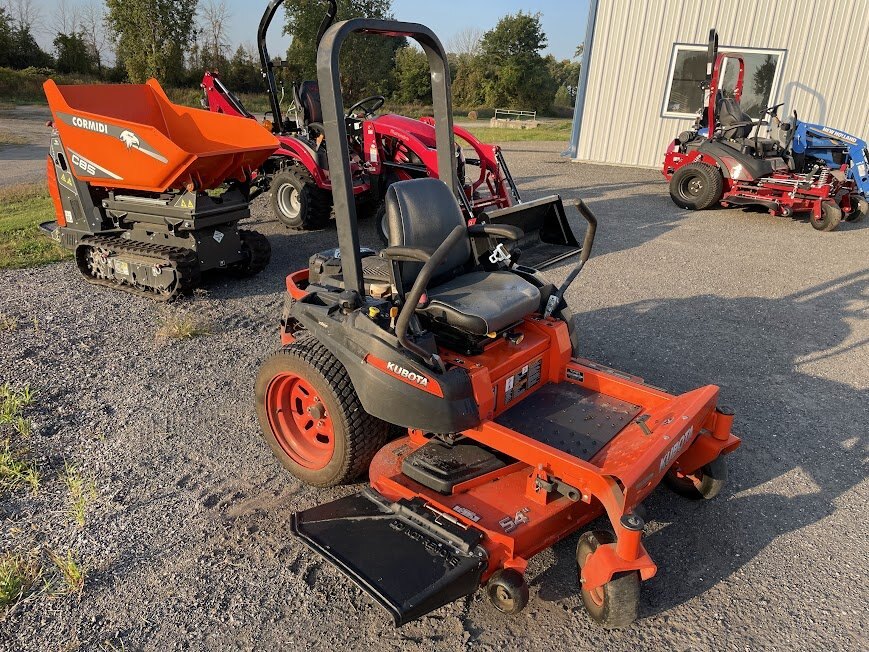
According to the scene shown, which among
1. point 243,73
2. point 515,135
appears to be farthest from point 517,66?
point 515,135

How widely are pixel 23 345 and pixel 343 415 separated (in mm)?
3187

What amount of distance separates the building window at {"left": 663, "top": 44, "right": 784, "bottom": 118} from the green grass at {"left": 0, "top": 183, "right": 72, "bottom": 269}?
1175 centimetres

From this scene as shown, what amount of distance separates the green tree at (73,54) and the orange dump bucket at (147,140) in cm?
3036

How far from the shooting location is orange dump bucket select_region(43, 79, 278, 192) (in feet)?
17.6

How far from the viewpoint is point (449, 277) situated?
3.64m

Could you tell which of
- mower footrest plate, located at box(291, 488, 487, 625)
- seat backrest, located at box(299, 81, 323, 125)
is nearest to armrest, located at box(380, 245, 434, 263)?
mower footrest plate, located at box(291, 488, 487, 625)

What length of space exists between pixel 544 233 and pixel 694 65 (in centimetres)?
A: 950

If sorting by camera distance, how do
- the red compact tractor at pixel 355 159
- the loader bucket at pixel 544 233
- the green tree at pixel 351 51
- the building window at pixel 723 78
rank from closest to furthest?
the loader bucket at pixel 544 233
the red compact tractor at pixel 355 159
the building window at pixel 723 78
the green tree at pixel 351 51

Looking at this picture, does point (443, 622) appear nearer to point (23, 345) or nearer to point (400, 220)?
point (400, 220)

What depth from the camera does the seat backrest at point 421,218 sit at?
3.40 m

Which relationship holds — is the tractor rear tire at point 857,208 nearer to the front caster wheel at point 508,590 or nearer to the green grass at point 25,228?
the front caster wheel at point 508,590

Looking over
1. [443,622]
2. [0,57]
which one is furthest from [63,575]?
[0,57]

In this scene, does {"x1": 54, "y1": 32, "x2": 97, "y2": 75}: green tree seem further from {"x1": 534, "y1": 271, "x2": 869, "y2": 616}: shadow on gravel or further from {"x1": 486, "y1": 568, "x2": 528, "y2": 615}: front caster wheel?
{"x1": 486, "y1": 568, "x2": 528, "y2": 615}: front caster wheel

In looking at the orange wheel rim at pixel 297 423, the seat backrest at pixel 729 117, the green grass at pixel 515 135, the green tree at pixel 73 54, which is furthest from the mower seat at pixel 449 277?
the green tree at pixel 73 54
